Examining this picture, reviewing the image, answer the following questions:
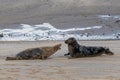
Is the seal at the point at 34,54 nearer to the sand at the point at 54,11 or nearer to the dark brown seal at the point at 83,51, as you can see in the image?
the dark brown seal at the point at 83,51

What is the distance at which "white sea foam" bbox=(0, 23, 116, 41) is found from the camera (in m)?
23.2

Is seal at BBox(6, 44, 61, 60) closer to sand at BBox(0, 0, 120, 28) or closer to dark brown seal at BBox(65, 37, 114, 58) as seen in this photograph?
dark brown seal at BBox(65, 37, 114, 58)

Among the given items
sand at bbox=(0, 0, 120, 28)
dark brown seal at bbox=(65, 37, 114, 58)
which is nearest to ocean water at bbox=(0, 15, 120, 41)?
sand at bbox=(0, 0, 120, 28)

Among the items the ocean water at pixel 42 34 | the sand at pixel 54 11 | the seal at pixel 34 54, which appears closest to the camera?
the seal at pixel 34 54

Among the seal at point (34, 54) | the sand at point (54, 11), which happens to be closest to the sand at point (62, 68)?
the seal at point (34, 54)

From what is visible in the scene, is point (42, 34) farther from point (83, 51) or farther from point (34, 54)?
point (34, 54)

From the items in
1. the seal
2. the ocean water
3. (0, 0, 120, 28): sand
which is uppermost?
(0, 0, 120, 28): sand

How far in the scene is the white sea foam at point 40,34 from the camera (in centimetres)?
2319

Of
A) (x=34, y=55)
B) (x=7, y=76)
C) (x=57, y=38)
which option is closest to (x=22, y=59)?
(x=34, y=55)

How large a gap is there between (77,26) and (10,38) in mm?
3505

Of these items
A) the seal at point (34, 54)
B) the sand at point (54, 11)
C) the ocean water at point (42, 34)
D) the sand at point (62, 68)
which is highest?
the sand at point (54, 11)

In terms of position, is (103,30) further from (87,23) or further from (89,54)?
(89,54)

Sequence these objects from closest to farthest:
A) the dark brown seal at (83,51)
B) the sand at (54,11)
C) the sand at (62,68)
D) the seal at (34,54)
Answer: the sand at (62,68) → the seal at (34,54) → the dark brown seal at (83,51) → the sand at (54,11)

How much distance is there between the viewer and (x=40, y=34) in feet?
79.2
